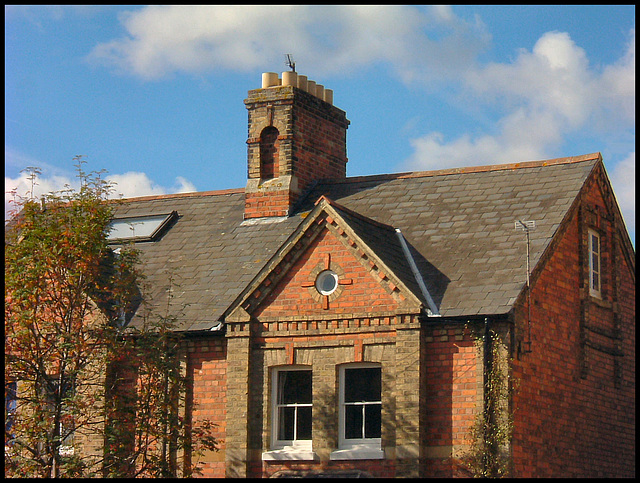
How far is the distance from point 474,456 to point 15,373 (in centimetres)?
865

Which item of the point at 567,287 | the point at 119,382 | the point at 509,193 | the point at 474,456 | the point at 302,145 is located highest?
the point at 302,145

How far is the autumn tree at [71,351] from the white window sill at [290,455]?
139cm

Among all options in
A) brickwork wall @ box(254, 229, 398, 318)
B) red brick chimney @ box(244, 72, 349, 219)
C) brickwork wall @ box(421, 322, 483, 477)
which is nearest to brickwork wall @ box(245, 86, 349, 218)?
red brick chimney @ box(244, 72, 349, 219)

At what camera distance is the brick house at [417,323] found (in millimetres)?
20750

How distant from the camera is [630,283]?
2623cm

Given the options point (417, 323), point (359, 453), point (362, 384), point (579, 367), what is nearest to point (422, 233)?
point (417, 323)

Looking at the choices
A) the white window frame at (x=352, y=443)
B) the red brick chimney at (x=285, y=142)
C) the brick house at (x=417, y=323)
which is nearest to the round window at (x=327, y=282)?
the brick house at (x=417, y=323)

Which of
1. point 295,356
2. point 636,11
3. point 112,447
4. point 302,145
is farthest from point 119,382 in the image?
point 636,11

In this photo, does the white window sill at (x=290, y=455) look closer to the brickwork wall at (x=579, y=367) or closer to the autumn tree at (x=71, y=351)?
the autumn tree at (x=71, y=351)

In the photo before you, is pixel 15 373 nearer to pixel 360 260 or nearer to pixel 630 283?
pixel 360 260

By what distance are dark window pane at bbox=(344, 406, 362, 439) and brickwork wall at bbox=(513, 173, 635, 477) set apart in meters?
3.12

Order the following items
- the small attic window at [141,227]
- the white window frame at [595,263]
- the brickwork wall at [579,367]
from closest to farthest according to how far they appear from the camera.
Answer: the brickwork wall at [579,367] < the white window frame at [595,263] < the small attic window at [141,227]

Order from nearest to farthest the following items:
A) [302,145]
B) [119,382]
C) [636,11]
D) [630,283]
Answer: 1. [636,11]
2. [119,382]
3. [630,283]
4. [302,145]

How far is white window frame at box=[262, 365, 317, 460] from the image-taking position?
21531 mm
